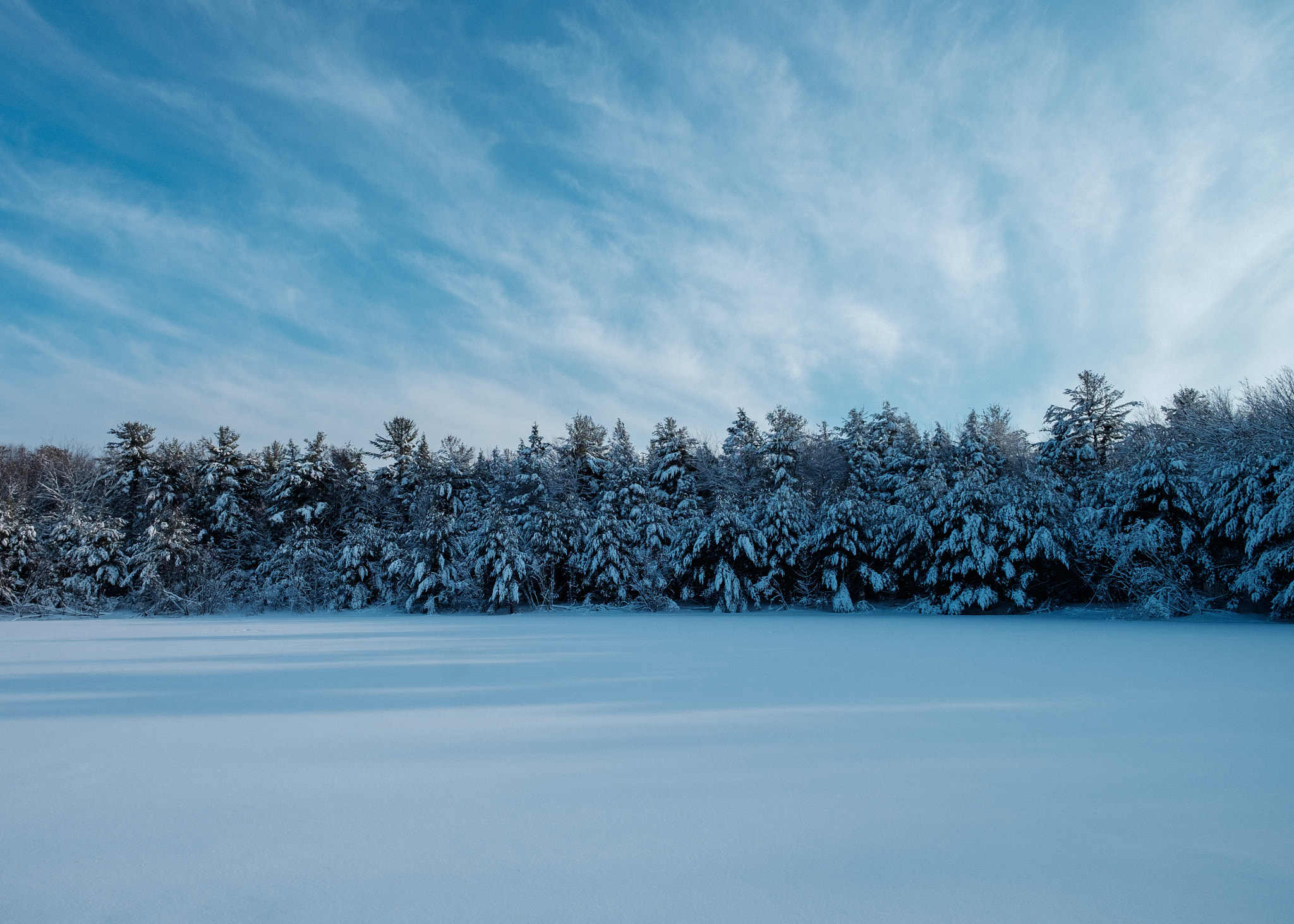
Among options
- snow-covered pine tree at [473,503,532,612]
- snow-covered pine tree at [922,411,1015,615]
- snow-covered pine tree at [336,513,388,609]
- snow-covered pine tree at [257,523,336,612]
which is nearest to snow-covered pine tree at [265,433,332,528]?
snow-covered pine tree at [257,523,336,612]

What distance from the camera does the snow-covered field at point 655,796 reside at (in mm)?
2260

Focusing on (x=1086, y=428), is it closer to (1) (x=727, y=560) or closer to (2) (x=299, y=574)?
(1) (x=727, y=560)

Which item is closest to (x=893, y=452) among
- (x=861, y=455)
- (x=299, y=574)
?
(x=861, y=455)

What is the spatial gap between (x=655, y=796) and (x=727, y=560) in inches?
658

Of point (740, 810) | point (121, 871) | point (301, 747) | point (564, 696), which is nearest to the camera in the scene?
point (121, 871)

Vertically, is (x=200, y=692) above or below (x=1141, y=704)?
below

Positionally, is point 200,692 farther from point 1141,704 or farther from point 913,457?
point 913,457

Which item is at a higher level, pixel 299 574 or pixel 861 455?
pixel 861 455

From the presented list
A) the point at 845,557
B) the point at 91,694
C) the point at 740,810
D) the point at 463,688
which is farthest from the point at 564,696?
the point at 845,557

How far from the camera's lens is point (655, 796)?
3199mm

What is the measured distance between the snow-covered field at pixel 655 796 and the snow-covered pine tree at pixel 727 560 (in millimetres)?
12119

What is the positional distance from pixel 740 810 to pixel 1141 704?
4.27 m

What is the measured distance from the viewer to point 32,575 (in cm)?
2047

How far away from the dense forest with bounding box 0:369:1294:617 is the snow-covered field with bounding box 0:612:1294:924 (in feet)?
33.8
